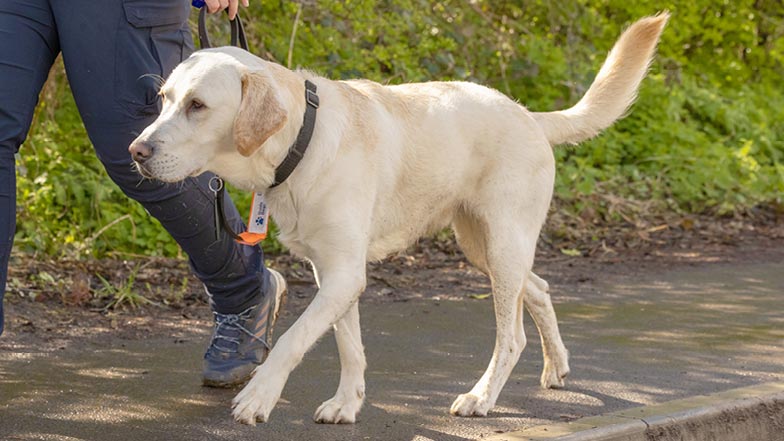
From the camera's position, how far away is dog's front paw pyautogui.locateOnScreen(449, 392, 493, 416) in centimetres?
412

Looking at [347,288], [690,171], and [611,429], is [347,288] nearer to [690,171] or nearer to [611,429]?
[611,429]

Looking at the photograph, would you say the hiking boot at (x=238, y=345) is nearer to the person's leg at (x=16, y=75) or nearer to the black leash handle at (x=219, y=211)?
the black leash handle at (x=219, y=211)

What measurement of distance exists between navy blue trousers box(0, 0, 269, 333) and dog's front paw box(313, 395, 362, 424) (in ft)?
3.09

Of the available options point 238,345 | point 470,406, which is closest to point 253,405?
point 470,406

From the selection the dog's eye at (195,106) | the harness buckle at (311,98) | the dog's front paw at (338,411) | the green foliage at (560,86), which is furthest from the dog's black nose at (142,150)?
the green foliage at (560,86)

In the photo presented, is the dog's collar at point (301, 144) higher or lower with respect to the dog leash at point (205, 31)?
lower

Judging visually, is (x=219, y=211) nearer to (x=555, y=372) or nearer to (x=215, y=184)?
(x=215, y=184)

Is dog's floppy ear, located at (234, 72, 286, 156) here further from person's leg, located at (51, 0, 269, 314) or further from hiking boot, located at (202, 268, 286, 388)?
hiking boot, located at (202, 268, 286, 388)

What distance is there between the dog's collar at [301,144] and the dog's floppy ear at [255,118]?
0.67ft

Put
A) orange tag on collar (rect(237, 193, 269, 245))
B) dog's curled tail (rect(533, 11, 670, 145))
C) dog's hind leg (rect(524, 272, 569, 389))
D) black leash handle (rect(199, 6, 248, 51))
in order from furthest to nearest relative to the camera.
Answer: dog's curled tail (rect(533, 11, 670, 145))
dog's hind leg (rect(524, 272, 569, 389))
black leash handle (rect(199, 6, 248, 51))
orange tag on collar (rect(237, 193, 269, 245))

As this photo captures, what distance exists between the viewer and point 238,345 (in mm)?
4500

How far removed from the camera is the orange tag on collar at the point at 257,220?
392 cm

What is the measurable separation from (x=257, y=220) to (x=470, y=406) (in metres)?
1.01

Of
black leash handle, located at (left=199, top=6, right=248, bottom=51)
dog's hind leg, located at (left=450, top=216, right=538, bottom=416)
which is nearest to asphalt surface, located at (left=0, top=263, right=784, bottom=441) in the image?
dog's hind leg, located at (left=450, top=216, right=538, bottom=416)
